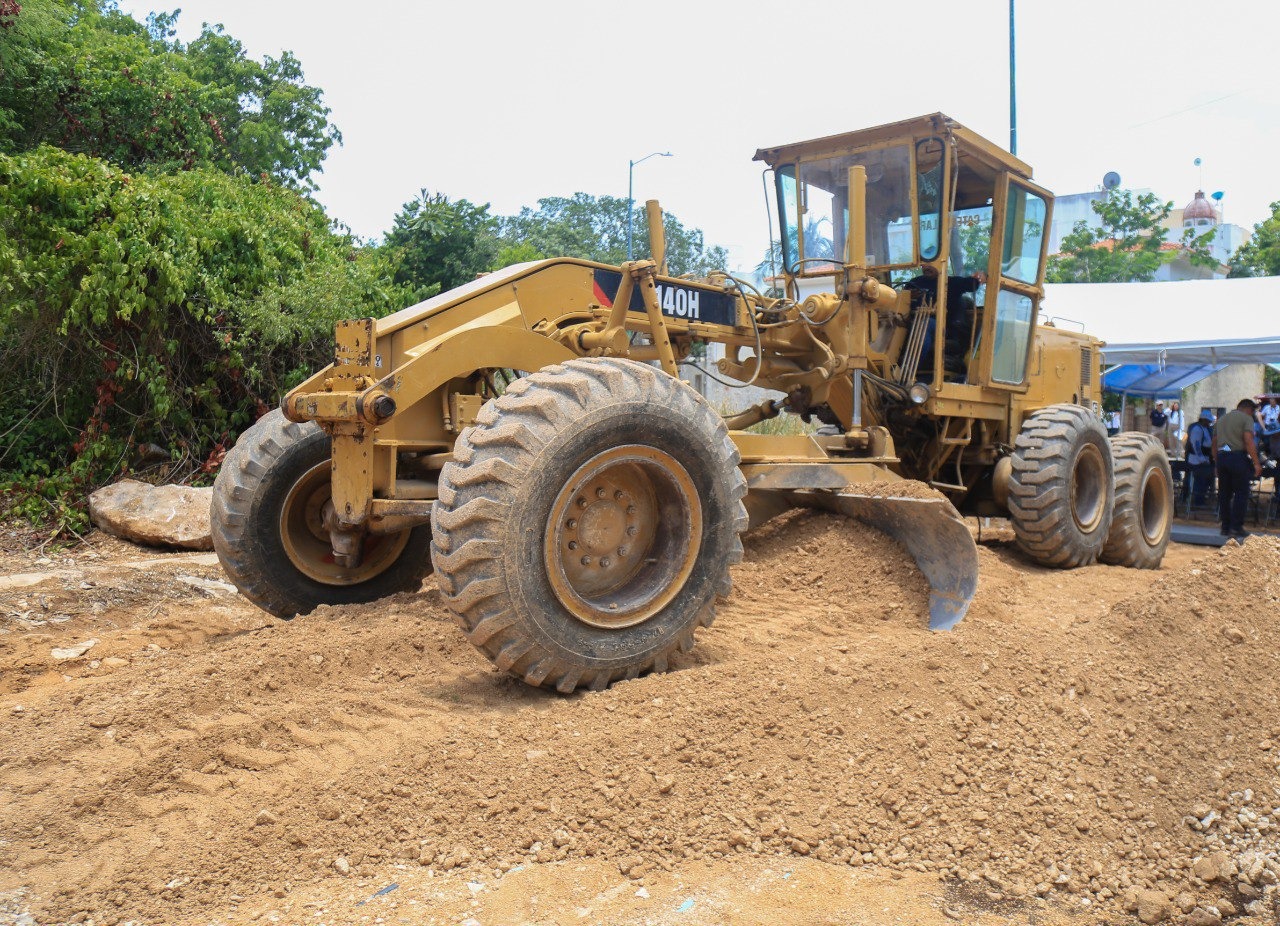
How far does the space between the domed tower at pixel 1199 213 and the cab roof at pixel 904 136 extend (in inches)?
2031

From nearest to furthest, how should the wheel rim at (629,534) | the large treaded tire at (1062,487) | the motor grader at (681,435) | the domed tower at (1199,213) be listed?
the motor grader at (681,435)
the wheel rim at (629,534)
the large treaded tire at (1062,487)
the domed tower at (1199,213)

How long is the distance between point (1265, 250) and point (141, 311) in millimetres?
35615

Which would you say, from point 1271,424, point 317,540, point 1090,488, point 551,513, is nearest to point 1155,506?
point 1090,488

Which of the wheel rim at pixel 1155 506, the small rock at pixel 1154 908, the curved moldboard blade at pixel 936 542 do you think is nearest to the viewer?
the small rock at pixel 1154 908

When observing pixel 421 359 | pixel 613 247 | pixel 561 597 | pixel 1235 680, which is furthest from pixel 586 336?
pixel 613 247

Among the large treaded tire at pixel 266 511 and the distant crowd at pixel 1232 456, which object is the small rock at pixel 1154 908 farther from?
the distant crowd at pixel 1232 456

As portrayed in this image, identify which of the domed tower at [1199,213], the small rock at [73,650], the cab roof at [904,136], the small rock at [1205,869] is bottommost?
the small rock at [1205,869]

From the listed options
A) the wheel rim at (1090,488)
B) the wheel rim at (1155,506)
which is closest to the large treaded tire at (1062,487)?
the wheel rim at (1090,488)

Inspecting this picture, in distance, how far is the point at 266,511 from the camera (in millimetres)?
5109

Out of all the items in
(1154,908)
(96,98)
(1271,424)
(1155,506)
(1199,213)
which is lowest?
(1154,908)

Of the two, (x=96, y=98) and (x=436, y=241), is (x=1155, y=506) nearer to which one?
(x=436, y=241)

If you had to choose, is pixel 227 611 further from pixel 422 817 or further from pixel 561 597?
pixel 422 817

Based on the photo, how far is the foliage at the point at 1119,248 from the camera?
32625 millimetres

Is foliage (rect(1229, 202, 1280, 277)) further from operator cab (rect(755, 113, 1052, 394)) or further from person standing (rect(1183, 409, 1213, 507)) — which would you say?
operator cab (rect(755, 113, 1052, 394))
